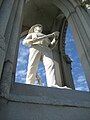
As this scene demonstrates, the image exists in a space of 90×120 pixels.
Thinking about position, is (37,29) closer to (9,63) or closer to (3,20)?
(3,20)

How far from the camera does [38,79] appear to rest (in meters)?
6.43

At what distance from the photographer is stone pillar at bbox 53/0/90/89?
4.28m

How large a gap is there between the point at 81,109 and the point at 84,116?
13 centimetres

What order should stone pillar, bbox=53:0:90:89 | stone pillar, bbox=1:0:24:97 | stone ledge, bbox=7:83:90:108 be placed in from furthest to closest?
1. stone pillar, bbox=53:0:90:89
2. stone ledge, bbox=7:83:90:108
3. stone pillar, bbox=1:0:24:97

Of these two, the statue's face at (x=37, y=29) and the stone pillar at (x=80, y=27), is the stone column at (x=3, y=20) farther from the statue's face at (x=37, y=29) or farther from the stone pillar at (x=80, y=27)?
the stone pillar at (x=80, y=27)

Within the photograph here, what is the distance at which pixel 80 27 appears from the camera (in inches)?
195

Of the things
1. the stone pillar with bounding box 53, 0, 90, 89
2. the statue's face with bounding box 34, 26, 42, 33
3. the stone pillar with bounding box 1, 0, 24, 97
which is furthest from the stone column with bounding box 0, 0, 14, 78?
the stone pillar with bounding box 53, 0, 90, 89

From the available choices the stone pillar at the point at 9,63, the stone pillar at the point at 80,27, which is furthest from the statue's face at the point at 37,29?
the stone pillar at the point at 9,63

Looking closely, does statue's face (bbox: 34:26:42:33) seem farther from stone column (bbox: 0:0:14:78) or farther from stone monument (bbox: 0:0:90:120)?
stone column (bbox: 0:0:14:78)

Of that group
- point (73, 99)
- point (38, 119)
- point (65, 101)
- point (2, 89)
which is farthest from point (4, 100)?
point (73, 99)

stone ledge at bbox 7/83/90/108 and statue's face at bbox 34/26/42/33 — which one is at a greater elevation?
statue's face at bbox 34/26/42/33

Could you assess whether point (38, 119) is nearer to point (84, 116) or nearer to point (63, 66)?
point (84, 116)

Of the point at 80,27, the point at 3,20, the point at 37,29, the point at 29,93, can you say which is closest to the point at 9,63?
the point at 29,93

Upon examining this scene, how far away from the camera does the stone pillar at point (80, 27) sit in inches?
169
